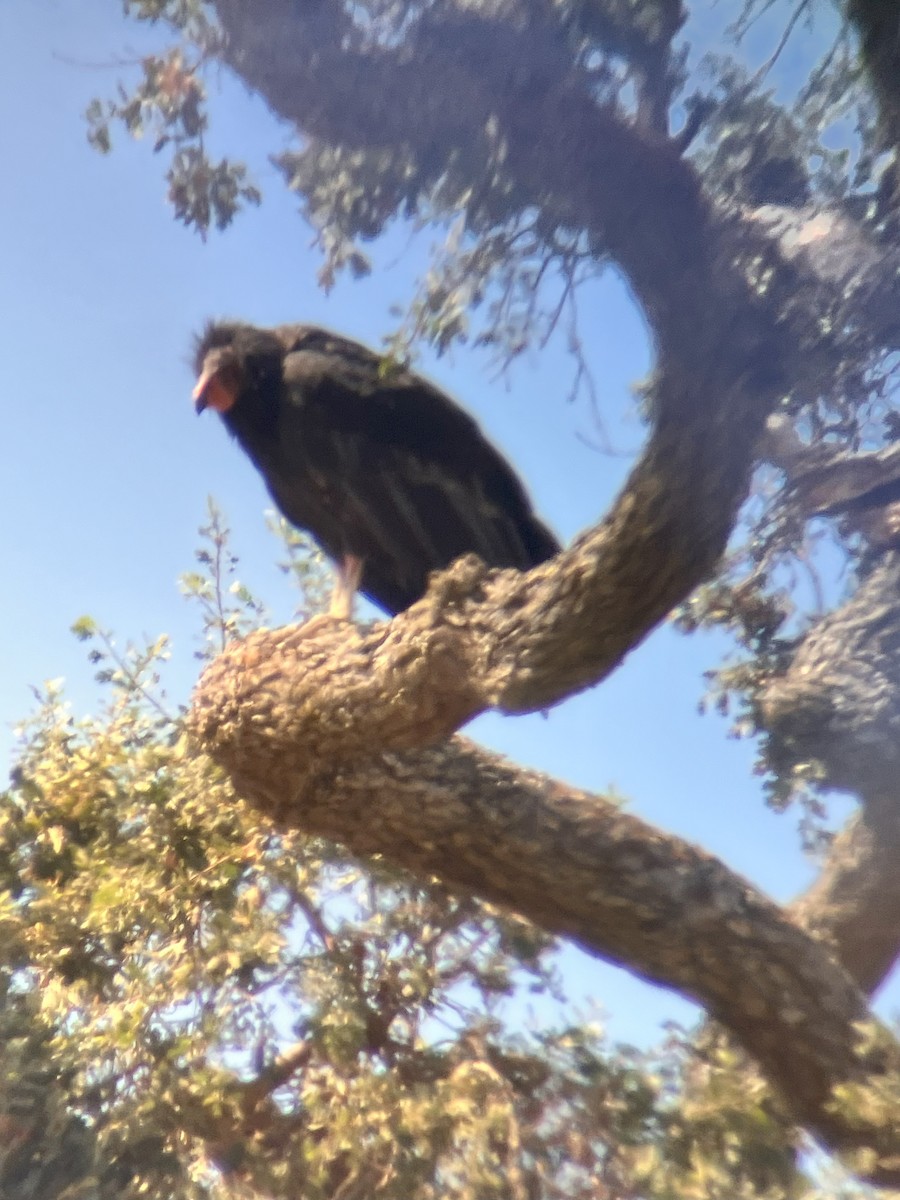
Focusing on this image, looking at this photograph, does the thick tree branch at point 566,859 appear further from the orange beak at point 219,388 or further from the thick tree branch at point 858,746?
the orange beak at point 219,388

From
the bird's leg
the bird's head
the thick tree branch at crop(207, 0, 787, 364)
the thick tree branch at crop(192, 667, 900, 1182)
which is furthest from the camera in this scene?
the bird's head

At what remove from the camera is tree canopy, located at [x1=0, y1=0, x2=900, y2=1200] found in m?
1.74

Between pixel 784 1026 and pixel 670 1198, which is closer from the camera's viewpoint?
pixel 670 1198

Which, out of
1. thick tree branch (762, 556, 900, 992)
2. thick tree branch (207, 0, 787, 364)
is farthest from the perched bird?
thick tree branch (762, 556, 900, 992)

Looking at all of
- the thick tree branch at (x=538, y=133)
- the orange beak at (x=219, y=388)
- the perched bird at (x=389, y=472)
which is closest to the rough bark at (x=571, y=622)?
the thick tree branch at (x=538, y=133)

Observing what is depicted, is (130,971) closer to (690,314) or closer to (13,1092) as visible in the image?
(13,1092)

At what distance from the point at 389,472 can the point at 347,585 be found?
430 mm

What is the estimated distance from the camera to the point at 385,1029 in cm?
315

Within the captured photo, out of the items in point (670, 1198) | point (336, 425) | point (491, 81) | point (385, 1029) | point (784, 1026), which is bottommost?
point (670, 1198)

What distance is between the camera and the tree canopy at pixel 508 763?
1.74 m

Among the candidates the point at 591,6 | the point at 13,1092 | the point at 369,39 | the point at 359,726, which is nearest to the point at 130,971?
the point at 13,1092

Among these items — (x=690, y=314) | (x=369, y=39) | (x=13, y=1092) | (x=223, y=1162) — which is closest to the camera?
(x=690, y=314)

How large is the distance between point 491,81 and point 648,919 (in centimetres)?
191

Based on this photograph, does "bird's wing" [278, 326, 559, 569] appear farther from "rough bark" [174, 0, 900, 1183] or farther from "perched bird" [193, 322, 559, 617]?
"rough bark" [174, 0, 900, 1183]
